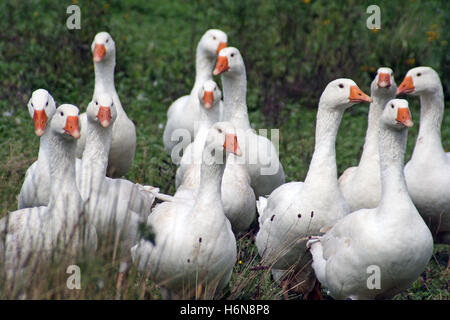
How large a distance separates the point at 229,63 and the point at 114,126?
A: 136 centimetres

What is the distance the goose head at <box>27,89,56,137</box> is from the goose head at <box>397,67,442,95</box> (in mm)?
3247

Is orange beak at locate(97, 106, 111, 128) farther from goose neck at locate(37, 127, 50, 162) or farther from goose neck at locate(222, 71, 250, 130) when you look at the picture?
goose neck at locate(222, 71, 250, 130)

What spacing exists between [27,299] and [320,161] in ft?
8.91

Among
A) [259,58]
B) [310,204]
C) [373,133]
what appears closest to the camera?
[310,204]

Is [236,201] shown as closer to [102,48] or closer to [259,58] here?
[102,48]

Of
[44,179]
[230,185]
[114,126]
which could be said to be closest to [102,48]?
[114,126]

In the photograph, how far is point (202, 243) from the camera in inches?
188

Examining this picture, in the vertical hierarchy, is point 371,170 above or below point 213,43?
below

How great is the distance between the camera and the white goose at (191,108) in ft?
26.7

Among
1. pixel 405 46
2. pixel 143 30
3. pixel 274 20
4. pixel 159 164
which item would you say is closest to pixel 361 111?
pixel 405 46

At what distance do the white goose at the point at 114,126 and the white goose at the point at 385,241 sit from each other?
2733mm

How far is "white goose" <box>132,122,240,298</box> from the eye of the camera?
4770 millimetres

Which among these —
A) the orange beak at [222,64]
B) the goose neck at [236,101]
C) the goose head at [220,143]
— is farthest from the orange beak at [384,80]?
the goose head at [220,143]
